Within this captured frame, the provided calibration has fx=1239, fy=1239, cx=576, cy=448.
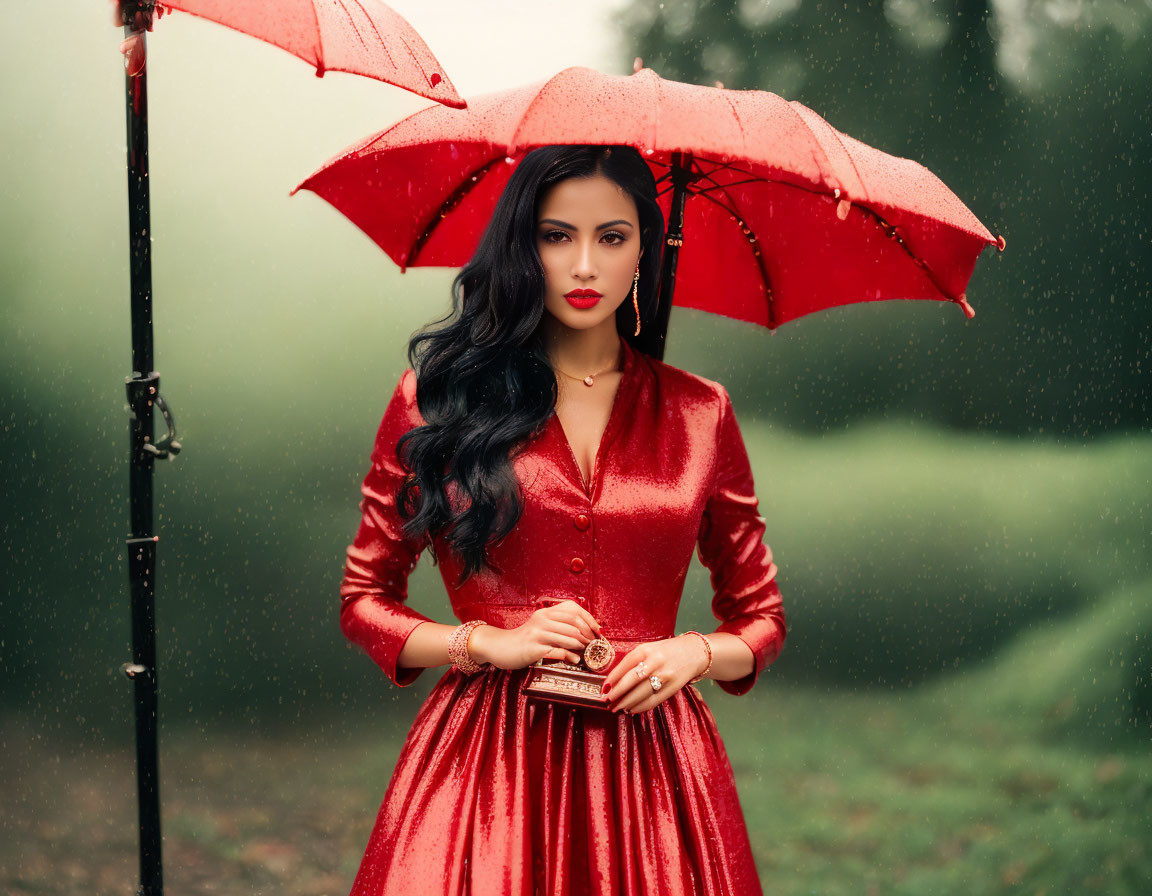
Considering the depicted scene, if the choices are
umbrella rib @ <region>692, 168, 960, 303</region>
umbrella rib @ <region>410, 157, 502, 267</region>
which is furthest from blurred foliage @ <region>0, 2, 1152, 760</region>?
umbrella rib @ <region>692, 168, 960, 303</region>

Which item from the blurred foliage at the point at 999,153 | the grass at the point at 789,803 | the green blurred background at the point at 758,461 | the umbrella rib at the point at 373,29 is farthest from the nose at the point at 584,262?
the grass at the point at 789,803

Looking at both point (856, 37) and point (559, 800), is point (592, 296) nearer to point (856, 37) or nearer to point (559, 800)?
point (559, 800)

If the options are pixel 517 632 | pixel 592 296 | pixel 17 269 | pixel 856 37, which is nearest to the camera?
pixel 517 632

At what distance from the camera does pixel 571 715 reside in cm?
208

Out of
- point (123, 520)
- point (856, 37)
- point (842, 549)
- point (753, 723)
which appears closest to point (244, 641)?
point (123, 520)

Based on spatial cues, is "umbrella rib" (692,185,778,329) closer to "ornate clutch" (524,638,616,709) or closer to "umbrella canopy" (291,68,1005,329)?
"umbrella canopy" (291,68,1005,329)

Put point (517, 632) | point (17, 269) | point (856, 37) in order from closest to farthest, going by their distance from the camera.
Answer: point (517, 632)
point (17, 269)
point (856, 37)

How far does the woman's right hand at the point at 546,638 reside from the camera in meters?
1.96

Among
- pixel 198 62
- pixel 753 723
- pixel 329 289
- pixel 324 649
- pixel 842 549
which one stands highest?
pixel 198 62

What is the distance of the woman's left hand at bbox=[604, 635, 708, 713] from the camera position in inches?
77.3

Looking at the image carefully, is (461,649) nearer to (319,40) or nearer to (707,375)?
(319,40)

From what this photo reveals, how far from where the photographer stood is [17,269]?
353 cm

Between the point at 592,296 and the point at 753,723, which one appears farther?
the point at 753,723

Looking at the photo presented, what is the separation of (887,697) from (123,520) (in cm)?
236
